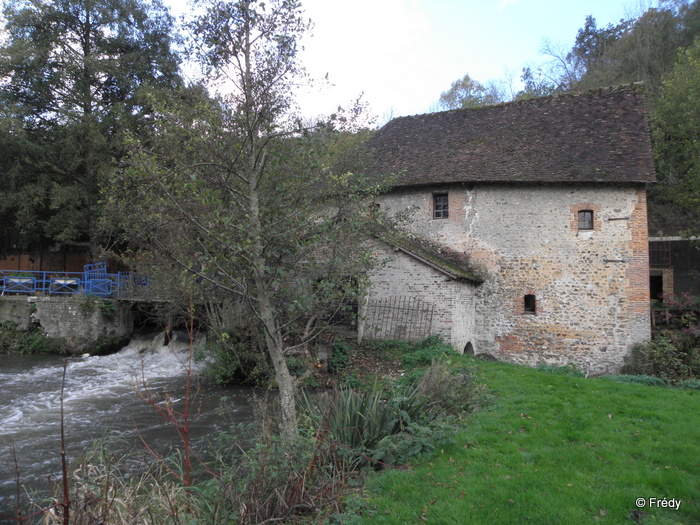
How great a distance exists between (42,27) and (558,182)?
2335cm

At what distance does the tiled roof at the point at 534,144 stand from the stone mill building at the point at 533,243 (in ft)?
0.18

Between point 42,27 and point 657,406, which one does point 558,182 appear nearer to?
point 657,406

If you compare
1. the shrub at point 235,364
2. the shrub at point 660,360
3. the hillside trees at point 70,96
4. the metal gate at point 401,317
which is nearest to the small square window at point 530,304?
the shrub at point 660,360

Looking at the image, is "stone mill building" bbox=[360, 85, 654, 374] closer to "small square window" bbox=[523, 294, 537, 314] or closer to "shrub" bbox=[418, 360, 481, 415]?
"small square window" bbox=[523, 294, 537, 314]

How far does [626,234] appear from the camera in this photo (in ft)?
44.3

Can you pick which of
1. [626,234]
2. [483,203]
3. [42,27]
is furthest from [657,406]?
[42,27]

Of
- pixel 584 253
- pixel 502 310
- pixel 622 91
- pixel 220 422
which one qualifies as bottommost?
pixel 220 422

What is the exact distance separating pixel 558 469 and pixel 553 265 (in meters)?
10.1

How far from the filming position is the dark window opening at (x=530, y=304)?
1431 cm

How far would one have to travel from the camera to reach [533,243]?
1430 centimetres

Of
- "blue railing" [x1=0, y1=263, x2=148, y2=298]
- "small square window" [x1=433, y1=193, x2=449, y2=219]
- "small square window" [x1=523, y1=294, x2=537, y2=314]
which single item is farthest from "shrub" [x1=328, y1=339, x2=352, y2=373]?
"blue railing" [x1=0, y1=263, x2=148, y2=298]

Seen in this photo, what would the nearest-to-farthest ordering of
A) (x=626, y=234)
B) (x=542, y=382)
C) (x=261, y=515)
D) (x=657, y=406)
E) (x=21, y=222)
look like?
(x=261, y=515) → (x=657, y=406) → (x=542, y=382) → (x=626, y=234) → (x=21, y=222)

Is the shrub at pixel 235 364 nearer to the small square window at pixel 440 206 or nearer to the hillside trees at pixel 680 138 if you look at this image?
the small square window at pixel 440 206
